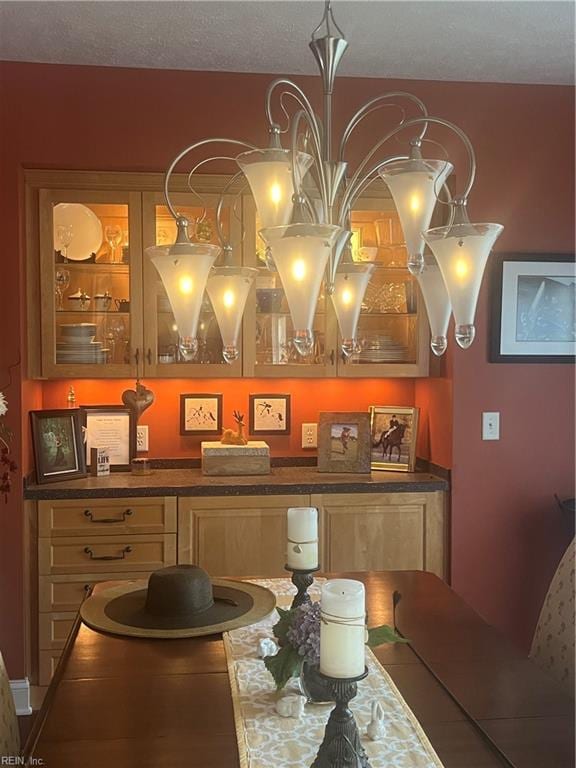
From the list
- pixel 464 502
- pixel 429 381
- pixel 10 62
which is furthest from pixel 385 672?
pixel 10 62

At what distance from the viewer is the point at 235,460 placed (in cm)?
344

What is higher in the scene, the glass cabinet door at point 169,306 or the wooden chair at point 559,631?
the glass cabinet door at point 169,306

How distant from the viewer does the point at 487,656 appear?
1.79 m

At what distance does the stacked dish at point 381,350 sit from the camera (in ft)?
11.5

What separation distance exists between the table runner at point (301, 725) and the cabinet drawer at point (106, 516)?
4.81ft

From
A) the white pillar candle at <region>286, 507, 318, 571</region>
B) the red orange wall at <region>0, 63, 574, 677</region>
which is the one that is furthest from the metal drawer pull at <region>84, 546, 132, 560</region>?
the white pillar candle at <region>286, 507, 318, 571</region>

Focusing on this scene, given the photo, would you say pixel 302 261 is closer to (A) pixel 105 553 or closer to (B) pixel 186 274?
(B) pixel 186 274

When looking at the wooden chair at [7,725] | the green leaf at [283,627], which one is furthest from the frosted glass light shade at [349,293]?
the wooden chair at [7,725]

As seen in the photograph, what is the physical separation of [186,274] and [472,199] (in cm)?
210

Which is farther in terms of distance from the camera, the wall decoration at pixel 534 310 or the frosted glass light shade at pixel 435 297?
the wall decoration at pixel 534 310

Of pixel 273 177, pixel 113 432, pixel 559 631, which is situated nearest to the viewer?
A: pixel 273 177

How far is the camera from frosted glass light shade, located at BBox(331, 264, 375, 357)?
74.0 inches

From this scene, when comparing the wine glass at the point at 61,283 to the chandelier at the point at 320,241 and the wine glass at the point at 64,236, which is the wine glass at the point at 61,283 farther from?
the chandelier at the point at 320,241

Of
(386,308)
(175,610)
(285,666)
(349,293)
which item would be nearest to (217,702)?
(285,666)
